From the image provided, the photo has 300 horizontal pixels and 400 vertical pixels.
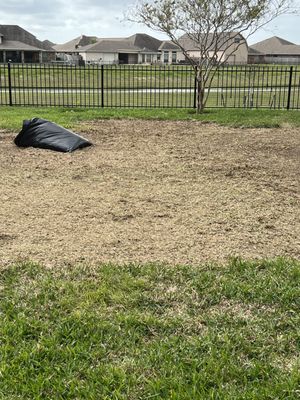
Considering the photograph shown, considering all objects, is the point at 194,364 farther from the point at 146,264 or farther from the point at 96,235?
the point at 96,235

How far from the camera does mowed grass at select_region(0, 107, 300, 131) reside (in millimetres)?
10695

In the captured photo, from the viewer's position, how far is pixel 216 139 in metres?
9.10

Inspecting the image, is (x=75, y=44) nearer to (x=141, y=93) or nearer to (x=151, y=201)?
(x=141, y=93)

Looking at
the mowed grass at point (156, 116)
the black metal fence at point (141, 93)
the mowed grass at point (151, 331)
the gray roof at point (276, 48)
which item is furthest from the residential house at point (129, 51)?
the mowed grass at point (151, 331)

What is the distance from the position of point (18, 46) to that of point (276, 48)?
45.4m

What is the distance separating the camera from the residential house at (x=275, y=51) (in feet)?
258

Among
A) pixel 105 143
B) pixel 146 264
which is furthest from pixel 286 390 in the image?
pixel 105 143

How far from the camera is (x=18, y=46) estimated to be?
6006 centimetres

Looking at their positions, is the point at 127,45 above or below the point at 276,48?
→ below

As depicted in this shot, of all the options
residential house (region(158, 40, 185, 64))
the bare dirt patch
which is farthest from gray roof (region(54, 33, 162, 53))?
the bare dirt patch

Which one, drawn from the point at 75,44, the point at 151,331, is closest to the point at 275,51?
the point at 75,44

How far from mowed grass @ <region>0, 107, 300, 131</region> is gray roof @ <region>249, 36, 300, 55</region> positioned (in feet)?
241

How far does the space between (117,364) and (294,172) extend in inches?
189

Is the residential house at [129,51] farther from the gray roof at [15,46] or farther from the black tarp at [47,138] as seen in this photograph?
the black tarp at [47,138]
